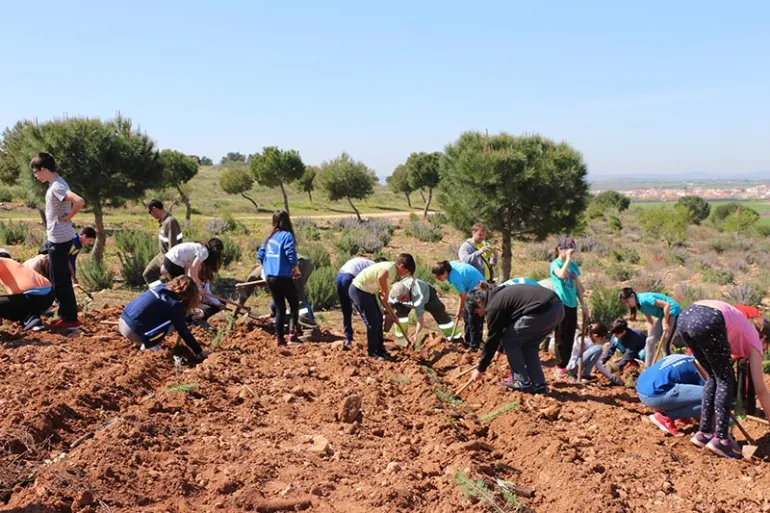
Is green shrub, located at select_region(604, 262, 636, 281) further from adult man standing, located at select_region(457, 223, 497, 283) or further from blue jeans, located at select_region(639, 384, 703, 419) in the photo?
blue jeans, located at select_region(639, 384, 703, 419)

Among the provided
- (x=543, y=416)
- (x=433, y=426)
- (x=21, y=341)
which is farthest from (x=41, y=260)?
(x=543, y=416)

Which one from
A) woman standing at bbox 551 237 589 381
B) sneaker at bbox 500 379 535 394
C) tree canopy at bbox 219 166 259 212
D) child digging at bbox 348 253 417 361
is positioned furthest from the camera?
tree canopy at bbox 219 166 259 212

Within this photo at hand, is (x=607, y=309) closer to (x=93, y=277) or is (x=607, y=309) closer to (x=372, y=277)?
(x=372, y=277)

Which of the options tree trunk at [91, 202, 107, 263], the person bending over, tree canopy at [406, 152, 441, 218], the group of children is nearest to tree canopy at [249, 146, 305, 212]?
tree canopy at [406, 152, 441, 218]

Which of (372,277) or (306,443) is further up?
(372,277)

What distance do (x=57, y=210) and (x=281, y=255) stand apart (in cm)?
216

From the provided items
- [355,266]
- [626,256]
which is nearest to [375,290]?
[355,266]

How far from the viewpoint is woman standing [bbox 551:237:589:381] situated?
19.9 feet

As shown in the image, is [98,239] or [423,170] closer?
[98,239]

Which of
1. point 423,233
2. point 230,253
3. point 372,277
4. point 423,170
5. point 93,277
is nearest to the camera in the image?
point 372,277

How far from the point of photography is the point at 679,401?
4688mm

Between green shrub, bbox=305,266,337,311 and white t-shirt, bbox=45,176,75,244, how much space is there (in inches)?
179

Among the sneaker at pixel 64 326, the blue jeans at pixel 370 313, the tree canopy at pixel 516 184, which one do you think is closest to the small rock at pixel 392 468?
the blue jeans at pixel 370 313

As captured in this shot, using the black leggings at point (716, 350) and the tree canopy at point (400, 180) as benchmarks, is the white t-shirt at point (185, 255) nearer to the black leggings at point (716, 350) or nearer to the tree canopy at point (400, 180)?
the black leggings at point (716, 350)
